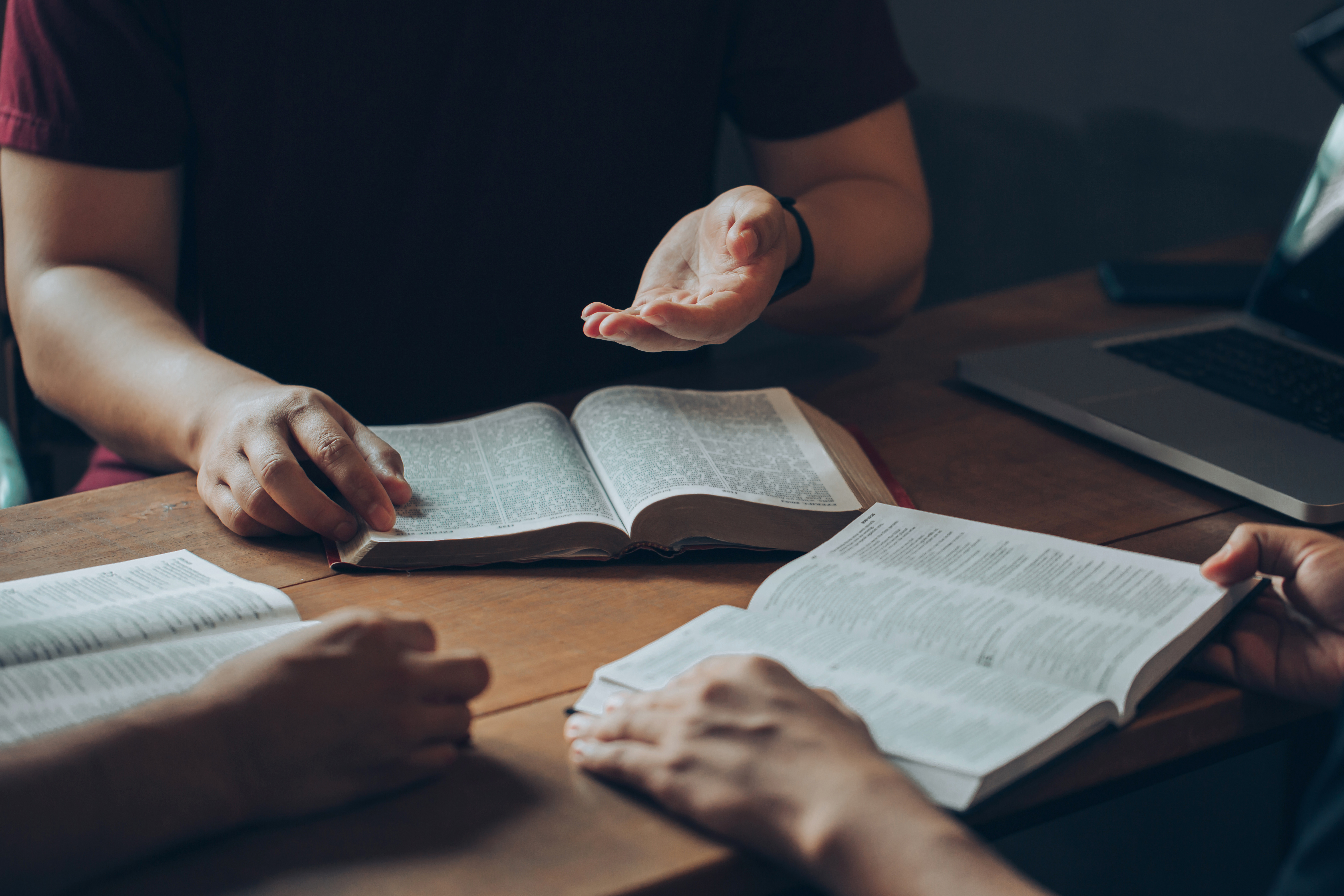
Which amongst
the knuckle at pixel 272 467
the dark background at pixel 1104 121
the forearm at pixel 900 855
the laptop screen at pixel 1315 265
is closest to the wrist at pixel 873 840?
the forearm at pixel 900 855

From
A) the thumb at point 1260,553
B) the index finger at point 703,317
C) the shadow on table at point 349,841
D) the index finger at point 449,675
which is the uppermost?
the index finger at point 703,317

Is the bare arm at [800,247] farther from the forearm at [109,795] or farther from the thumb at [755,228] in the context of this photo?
the forearm at [109,795]

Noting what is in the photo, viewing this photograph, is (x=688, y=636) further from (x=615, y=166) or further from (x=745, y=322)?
(x=615, y=166)

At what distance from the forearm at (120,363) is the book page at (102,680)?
0.96 ft

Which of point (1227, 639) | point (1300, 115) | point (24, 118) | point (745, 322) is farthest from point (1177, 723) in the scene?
point (1300, 115)

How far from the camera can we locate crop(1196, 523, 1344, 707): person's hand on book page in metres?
0.62

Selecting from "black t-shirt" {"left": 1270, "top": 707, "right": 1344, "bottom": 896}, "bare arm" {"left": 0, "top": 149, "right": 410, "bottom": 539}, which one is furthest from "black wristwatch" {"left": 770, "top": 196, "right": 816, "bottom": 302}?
"black t-shirt" {"left": 1270, "top": 707, "right": 1344, "bottom": 896}

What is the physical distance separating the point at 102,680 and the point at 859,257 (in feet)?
2.79

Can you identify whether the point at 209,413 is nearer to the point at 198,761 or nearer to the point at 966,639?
the point at 198,761

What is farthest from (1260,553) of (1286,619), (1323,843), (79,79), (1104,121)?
(1104,121)

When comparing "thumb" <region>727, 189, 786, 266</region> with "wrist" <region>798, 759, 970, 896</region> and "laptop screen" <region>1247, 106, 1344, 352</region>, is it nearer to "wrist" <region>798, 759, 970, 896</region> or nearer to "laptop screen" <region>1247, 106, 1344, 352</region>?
"wrist" <region>798, 759, 970, 896</region>

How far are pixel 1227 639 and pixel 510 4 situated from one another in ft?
3.08

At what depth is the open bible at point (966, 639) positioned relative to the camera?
1.80 ft

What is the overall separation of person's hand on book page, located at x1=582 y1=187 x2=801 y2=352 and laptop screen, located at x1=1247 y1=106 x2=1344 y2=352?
55 cm
